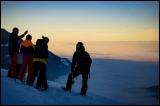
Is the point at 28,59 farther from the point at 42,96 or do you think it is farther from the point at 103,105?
the point at 103,105

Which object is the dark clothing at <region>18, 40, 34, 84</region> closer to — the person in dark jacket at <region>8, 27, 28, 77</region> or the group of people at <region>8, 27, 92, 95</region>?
the group of people at <region>8, 27, 92, 95</region>

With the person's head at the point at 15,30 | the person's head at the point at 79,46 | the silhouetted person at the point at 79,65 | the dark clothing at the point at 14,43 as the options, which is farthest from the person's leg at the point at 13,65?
the person's head at the point at 79,46

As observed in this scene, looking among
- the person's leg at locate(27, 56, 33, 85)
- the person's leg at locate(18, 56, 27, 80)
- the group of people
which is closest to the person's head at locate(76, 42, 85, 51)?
the group of people

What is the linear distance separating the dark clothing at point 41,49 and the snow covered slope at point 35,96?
173 cm

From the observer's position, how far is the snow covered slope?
39.9 feet

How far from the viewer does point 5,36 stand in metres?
156

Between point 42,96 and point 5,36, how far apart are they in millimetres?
148044

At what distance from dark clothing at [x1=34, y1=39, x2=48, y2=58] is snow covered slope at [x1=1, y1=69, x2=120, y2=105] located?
173 centimetres

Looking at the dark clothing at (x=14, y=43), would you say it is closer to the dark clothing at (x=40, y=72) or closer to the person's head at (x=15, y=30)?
the person's head at (x=15, y=30)

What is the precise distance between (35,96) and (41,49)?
273cm

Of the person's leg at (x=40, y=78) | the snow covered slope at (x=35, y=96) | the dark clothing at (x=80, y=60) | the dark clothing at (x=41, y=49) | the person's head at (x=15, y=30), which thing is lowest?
the snow covered slope at (x=35, y=96)

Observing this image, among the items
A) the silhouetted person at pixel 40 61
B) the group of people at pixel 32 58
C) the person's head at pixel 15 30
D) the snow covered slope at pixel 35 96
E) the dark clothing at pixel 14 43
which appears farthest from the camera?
the person's head at pixel 15 30

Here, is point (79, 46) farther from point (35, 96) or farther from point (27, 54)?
point (35, 96)

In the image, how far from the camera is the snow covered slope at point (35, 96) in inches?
479
